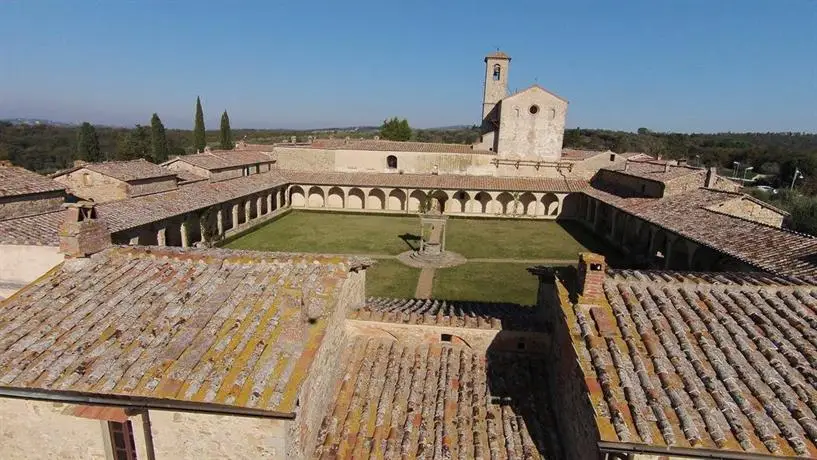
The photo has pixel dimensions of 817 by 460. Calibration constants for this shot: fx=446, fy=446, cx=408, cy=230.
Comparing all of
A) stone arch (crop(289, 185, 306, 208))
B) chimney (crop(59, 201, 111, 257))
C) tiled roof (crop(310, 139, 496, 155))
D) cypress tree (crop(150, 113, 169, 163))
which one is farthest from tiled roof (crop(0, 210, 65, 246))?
cypress tree (crop(150, 113, 169, 163))

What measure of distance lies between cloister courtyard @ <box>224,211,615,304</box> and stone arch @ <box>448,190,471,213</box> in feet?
7.56

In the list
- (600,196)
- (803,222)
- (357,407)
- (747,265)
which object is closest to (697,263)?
(747,265)

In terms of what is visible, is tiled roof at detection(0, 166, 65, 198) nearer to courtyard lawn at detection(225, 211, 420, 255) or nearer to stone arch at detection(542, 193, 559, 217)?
courtyard lawn at detection(225, 211, 420, 255)

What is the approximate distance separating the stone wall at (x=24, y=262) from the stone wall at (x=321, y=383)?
38.5 feet

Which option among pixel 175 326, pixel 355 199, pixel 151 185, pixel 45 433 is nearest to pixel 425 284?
pixel 175 326

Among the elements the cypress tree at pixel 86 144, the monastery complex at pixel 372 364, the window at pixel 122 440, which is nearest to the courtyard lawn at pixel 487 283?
the monastery complex at pixel 372 364

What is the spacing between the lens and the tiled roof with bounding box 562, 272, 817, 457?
15.6 feet

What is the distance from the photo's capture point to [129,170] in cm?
2756

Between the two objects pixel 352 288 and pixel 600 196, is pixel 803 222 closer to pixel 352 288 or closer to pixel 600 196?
pixel 600 196

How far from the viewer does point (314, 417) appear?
6.24 metres

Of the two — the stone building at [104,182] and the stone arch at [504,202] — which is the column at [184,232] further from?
the stone arch at [504,202]

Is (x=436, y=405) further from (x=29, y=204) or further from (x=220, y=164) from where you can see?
(x=220, y=164)

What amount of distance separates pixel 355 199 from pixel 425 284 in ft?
75.3

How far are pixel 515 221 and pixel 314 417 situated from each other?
3490 cm
